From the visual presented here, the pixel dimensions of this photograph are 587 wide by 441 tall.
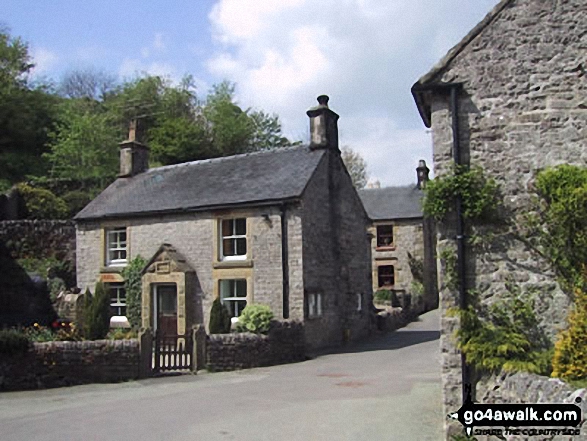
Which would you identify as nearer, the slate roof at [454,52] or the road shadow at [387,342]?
the slate roof at [454,52]

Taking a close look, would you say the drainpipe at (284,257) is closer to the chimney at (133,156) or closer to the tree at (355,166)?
the chimney at (133,156)

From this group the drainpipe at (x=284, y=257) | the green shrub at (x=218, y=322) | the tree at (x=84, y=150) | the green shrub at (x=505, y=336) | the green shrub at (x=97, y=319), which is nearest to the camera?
the green shrub at (x=505, y=336)

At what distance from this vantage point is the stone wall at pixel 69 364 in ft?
49.1

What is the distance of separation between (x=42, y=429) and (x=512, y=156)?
31.0 feet

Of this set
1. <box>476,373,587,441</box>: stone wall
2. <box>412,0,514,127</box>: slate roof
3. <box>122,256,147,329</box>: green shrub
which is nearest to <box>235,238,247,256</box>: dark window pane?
<box>122,256,147,329</box>: green shrub

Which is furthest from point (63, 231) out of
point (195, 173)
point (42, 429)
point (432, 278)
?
point (432, 278)

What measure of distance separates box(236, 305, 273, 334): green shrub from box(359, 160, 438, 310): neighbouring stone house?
21157mm

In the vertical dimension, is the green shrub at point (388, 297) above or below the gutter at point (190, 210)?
below

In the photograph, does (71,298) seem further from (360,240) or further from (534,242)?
(534,242)

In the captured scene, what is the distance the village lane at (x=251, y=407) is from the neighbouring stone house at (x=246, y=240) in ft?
15.3

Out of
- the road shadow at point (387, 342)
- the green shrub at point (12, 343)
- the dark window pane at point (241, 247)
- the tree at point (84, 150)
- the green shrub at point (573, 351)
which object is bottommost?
the road shadow at point (387, 342)

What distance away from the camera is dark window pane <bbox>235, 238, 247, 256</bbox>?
22734mm

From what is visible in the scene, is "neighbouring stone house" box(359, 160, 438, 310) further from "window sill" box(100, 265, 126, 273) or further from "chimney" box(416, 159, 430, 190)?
"window sill" box(100, 265, 126, 273)

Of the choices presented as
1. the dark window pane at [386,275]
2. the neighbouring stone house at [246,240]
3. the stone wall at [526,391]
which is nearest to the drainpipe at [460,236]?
the stone wall at [526,391]
